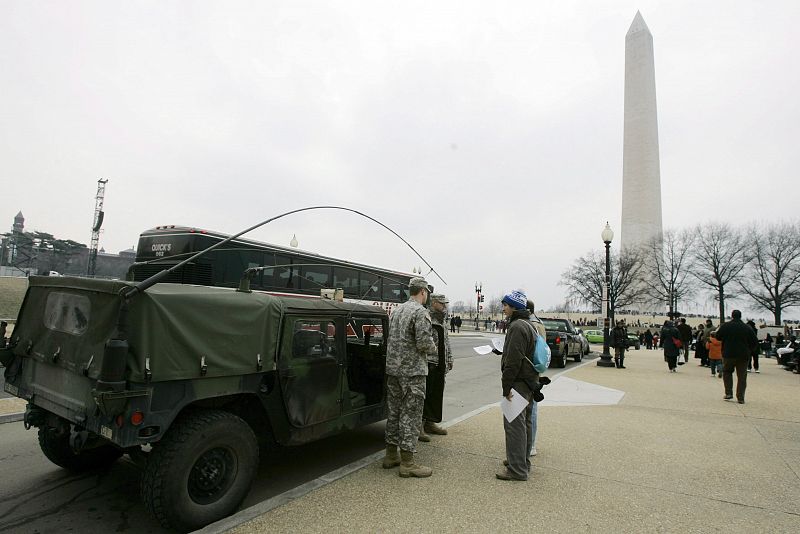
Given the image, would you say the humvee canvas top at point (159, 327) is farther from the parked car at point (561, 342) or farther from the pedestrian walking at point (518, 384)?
the parked car at point (561, 342)

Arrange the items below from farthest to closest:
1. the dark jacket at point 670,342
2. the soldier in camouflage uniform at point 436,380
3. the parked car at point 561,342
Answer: the parked car at point 561,342, the dark jacket at point 670,342, the soldier in camouflage uniform at point 436,380

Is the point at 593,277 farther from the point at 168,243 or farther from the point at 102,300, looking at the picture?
the point at 102,300

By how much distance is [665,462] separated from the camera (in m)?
5.07

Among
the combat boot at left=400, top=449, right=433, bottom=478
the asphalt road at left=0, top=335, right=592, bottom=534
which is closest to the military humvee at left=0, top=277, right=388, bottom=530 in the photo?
the asphalt road at left=0, top=335, right=592, bottom=534

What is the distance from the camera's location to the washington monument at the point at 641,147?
51688 millimetres

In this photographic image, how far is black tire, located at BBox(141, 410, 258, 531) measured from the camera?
125 inches

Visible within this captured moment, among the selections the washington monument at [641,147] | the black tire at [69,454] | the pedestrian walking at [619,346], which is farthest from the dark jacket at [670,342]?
the washington monument at [641,147]

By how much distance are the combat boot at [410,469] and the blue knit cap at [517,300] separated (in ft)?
6.10

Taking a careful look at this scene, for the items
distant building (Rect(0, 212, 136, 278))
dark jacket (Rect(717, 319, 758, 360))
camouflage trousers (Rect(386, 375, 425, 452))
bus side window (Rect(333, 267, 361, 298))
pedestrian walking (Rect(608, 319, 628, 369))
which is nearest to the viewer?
camouflage trousers (Rect(386, 375, 425, 452))

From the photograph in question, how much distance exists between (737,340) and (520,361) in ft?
24.0

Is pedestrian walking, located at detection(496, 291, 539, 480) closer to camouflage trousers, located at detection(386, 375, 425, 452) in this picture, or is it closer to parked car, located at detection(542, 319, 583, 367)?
camouflage trousers, located at detection(386, 375, 425, 452)

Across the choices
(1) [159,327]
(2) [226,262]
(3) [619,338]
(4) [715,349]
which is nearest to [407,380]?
(1) [159,327]

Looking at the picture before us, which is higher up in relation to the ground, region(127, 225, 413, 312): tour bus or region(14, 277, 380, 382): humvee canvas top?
region(127, 225, 413, 312): tour bus

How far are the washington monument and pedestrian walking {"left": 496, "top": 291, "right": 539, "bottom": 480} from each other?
177ft
